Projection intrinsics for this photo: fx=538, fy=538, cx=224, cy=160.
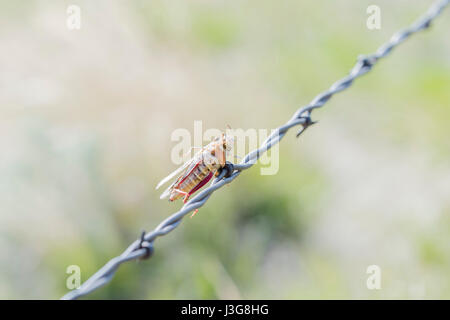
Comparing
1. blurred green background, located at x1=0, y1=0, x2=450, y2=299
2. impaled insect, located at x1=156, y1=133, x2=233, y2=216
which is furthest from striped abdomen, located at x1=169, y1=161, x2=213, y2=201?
blurred green background, located at x1=0, y1=0, x2=450, y2=299

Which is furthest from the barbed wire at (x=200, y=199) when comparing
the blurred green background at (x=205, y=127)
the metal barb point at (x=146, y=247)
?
the blurred green background at (x=205, y=127)

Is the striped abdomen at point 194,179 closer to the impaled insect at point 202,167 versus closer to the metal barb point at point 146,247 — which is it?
the impaled insect at point 202,167

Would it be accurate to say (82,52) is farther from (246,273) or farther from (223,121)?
(246,273)

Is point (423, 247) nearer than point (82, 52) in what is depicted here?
Yes

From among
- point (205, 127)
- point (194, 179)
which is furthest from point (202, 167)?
point (205, 127)

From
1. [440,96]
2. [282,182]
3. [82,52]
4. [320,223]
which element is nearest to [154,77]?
[82,52]

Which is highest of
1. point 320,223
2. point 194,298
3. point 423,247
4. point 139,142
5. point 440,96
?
point 440,96

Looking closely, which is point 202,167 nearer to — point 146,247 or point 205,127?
point 146,247
